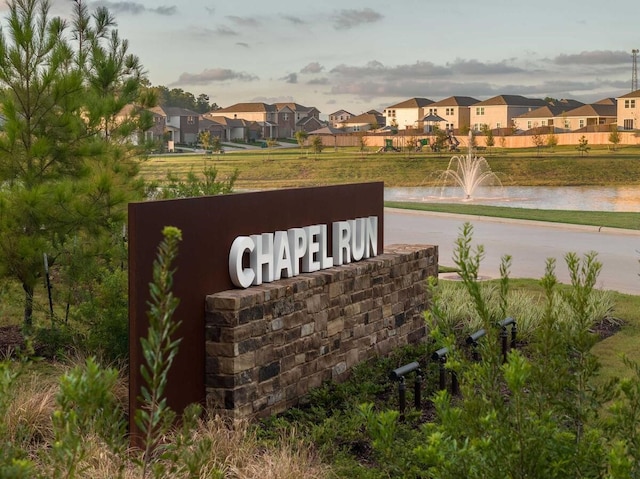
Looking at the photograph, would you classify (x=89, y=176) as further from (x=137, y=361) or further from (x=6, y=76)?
(x=137, y=361)

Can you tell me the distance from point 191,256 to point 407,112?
133847 millimetres

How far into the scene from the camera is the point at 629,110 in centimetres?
11538

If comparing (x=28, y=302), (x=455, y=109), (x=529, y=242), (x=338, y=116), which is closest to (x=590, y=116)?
(x=455, y=109)

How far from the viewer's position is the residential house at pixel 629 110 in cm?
11381

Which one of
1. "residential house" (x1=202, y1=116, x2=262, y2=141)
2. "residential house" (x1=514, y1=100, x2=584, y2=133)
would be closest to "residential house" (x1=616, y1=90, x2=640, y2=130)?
"residential house" (x1=514, y1=100, x2=584, y2=133)

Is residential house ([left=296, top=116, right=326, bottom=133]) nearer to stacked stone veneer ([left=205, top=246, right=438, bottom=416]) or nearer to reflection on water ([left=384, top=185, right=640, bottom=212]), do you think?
reflection on water ([left=384, top=185, right=640, bottom=212])

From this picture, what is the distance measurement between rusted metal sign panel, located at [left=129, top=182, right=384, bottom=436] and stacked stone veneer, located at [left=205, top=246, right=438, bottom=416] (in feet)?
0.53

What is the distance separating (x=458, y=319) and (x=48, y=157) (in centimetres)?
539

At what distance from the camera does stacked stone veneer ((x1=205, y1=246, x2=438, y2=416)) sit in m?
7.70

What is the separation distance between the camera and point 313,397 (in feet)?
28.3

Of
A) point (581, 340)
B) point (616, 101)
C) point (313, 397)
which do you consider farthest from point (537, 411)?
point (616, 101)

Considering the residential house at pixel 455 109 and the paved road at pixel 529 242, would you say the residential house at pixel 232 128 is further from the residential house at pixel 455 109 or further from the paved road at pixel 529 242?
the paved road at pixel 529 242

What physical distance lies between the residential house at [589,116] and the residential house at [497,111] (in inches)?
380

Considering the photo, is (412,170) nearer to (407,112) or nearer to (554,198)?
(554,198)
